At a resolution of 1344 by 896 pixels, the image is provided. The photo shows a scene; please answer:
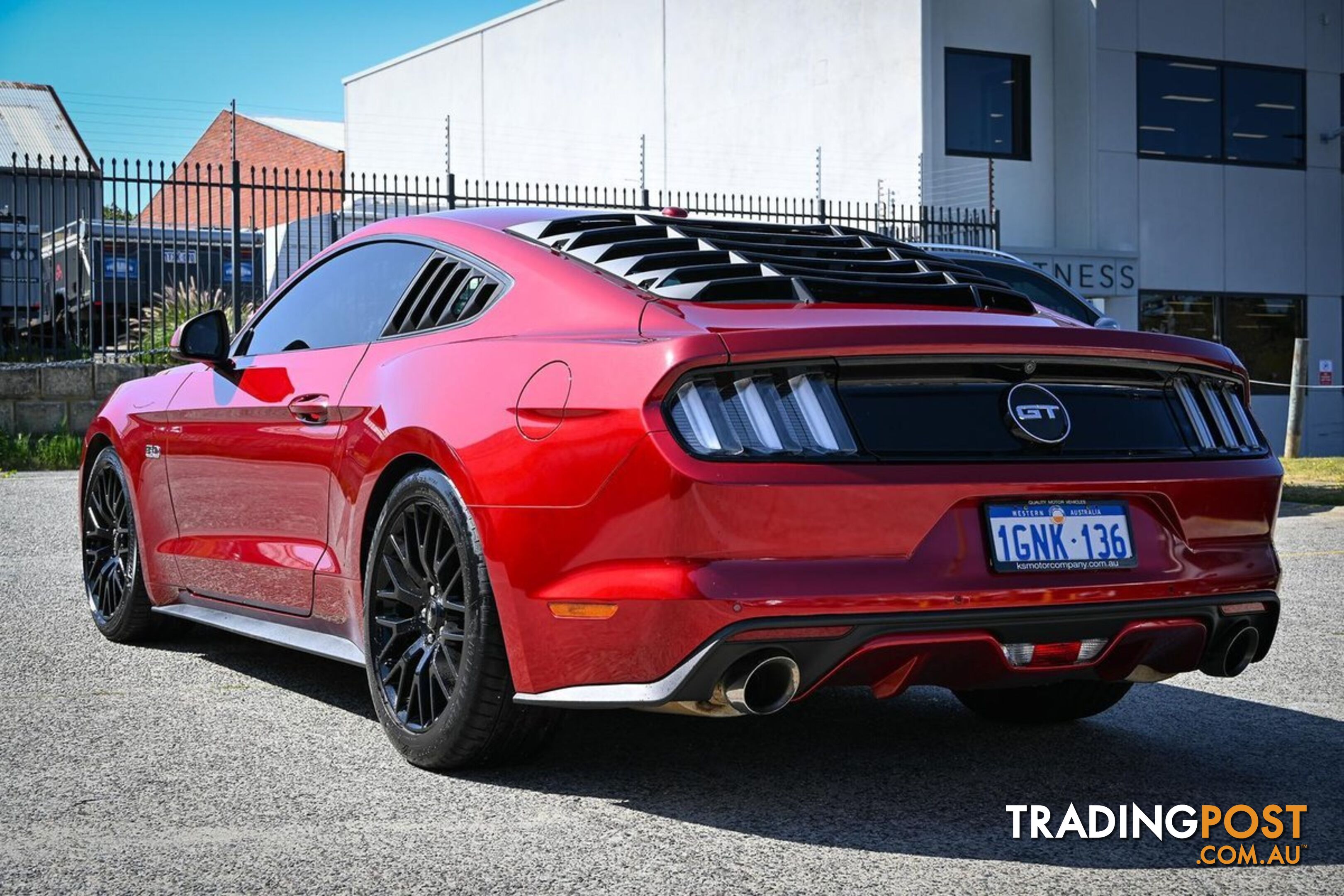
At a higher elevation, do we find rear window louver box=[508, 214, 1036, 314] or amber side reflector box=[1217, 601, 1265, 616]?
rear window louver box=[508, 214, 1036, 314]

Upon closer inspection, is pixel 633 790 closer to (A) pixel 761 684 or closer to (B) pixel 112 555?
(A) pixel 761 684

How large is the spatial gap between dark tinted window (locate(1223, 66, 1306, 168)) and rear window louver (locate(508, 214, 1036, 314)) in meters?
22.4

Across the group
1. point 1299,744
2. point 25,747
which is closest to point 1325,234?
point 1299,744

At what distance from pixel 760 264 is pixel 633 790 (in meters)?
1.32

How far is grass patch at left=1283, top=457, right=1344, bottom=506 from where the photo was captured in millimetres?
13641

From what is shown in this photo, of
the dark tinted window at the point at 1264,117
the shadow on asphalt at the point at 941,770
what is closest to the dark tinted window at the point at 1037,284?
the shadow on asphalt at the point at 941,770

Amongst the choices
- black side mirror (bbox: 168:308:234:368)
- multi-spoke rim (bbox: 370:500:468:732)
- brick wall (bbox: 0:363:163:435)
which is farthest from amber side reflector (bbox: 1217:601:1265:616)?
brick wall (bbox: 0:363:163:435)

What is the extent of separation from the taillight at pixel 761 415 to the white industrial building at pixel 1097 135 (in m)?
18.7

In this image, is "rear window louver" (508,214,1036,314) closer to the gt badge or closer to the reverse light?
the gt badge

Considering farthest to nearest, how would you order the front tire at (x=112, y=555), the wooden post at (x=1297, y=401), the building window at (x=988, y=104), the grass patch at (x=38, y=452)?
the building window at (x=988, y=104), the wooden post at (x=1297, y=401), the grass patch at (x=38, y=452), the front tire at (x=112, y=555)

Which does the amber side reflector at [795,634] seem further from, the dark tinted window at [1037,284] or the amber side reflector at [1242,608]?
A: the dark tinted window at [1037,284]

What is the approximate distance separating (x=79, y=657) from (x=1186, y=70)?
74.2 ft

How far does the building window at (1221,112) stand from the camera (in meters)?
24.7

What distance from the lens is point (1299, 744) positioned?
14.4ft
